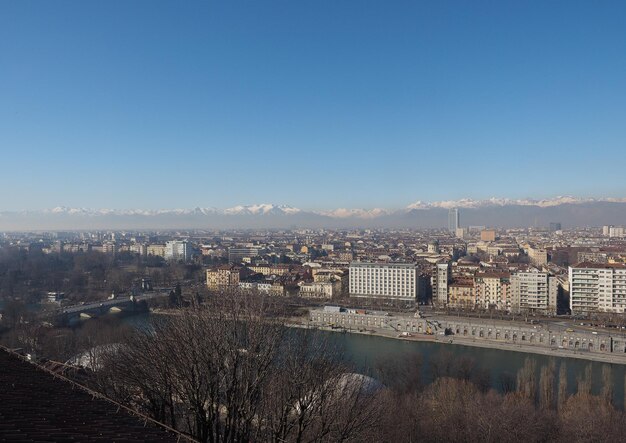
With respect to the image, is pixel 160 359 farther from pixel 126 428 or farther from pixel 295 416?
pixel 126 428

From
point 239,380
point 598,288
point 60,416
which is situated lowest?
point 598,288

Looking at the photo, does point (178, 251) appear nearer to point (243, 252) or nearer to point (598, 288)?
point (243, 252)

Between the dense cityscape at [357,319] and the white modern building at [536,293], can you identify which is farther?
the white modern building at [536,293]

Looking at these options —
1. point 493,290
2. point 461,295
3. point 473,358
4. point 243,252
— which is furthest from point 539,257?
point 473,358

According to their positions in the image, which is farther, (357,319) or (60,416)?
(357,319)

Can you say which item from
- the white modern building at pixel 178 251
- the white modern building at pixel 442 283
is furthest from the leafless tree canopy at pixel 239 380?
the white modern building at pixel 178 251

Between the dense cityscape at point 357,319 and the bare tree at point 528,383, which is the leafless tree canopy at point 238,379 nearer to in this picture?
the dense cityscape at point 357,319
